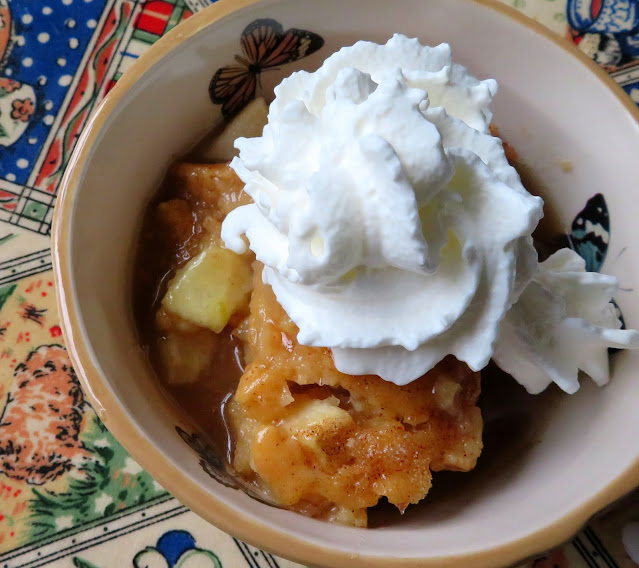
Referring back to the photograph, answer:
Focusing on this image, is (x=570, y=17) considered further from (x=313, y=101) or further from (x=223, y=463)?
(x=223, y=463)

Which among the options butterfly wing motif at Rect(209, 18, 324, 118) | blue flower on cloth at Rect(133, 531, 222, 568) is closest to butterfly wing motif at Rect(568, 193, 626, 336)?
butterfly wing motif at Rect(209, 18, 324, 118)

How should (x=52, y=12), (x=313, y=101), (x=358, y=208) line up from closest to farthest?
1. (x=358, y=208)
2. (x=313, y=101)
3. (x=52, y=12)

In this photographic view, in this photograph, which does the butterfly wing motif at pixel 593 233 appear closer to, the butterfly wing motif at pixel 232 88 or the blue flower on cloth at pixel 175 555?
the butterfly wing motif at pixel 232 88

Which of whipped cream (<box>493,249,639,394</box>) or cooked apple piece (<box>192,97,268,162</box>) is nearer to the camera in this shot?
whipped cream (<box>493,249,639,394</box>)

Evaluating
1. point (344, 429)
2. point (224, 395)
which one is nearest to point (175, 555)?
point (224, 395)

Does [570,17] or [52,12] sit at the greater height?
[570,17]

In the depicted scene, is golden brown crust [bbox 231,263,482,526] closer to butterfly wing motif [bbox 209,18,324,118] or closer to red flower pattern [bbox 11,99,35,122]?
butterfly wing motif [bbox 209,18,324,118]

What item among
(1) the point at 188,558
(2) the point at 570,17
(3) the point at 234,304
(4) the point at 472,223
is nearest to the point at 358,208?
(4) the point at 472,223

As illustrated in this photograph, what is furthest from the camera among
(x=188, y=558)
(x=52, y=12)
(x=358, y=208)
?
(x=52, y=12)
